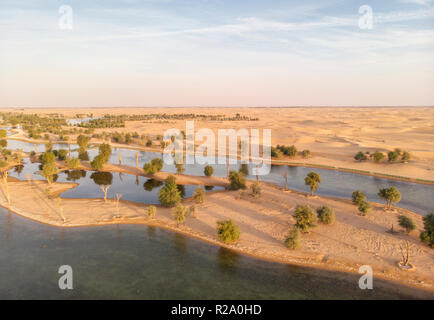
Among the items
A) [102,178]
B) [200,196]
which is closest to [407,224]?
[200,196]

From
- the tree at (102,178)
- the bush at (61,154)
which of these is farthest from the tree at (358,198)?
the bush at (61,154)

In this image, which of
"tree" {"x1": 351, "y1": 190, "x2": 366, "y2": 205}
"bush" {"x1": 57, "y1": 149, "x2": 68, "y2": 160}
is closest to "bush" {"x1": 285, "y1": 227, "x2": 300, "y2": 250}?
"tree" {"x1": 351, "y1": 190, "x2": 366, "y2": 205}

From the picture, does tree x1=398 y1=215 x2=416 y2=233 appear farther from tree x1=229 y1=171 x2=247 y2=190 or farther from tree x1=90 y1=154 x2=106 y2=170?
tree x1=90 y1=154 x2=106 y2=170

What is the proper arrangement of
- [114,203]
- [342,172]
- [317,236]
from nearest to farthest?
[317,236] → [114,203] → [342,172]

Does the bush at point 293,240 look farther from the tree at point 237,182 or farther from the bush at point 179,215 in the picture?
the tree at point 237,182
